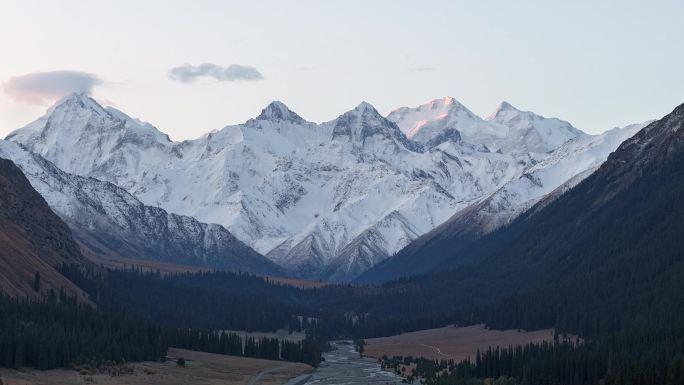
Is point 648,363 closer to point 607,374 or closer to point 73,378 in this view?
point 607,374

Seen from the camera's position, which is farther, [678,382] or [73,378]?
[73,378]

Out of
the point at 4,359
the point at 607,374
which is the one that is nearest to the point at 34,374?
the point at 4,359

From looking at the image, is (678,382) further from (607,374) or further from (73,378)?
(73,378)

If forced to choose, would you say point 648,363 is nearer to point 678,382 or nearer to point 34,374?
point 678,382

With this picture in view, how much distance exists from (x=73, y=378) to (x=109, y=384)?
5409 mm

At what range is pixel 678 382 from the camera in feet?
562

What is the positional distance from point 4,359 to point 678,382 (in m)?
90.8

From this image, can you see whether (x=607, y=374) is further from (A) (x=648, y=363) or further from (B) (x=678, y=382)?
(B) (x=678, y=382)

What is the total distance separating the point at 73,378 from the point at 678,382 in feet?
268

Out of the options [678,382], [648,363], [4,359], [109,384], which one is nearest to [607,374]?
[648,363]

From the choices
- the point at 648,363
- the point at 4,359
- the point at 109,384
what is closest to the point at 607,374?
the point at 648,363

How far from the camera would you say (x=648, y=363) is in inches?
7569

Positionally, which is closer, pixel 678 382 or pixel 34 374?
pixel 678 382

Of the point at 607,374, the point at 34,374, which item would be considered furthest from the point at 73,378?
the point at 607,374
